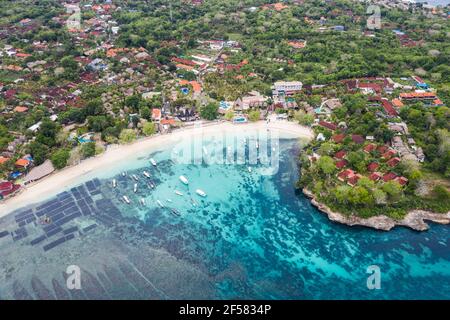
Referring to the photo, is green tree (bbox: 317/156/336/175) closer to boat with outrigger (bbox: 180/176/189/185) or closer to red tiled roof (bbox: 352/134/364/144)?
red tiled roof (bbox: 352/134/364/144)

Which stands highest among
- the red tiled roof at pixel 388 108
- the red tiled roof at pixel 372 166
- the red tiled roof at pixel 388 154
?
the red tiled roof at pixel 388 108

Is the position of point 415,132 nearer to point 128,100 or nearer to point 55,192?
point 128,100

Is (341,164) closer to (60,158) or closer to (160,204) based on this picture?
(160,204)

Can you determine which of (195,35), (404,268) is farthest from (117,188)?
(195,35)

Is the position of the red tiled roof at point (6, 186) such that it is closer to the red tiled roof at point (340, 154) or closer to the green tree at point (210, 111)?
the green tree at point (210, 111)

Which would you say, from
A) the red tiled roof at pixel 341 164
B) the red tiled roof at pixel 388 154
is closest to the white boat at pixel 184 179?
the red tiled roof at pixel 341 164

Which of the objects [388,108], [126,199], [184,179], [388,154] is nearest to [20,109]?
[126,199]
